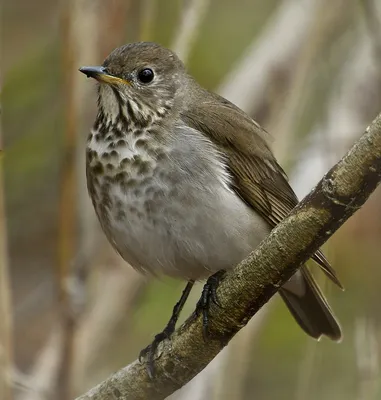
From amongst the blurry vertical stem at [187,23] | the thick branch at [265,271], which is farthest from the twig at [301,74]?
the thick branch at [265,271]

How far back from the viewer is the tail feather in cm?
538

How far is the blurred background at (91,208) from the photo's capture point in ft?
16.9

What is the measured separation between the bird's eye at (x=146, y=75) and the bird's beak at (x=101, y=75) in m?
0.11

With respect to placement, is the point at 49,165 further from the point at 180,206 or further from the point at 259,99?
the point at 180,206

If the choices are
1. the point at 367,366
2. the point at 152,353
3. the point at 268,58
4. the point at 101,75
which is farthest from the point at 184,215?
the point at 268,58

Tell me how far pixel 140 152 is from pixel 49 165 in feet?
6.79

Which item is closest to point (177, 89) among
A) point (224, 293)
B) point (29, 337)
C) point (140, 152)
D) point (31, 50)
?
point (140, 152)

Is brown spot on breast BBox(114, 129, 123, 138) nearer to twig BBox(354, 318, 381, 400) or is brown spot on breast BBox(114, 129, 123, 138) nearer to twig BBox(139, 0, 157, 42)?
twig BBox(139, 0, 157, 42)

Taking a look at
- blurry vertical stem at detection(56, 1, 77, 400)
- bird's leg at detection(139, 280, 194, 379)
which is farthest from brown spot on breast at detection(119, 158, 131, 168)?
bird's leg at detection(139, 280, 194, 379)

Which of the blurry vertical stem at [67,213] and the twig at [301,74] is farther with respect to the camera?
the twig at [301,74]

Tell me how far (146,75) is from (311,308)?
4.83 feet

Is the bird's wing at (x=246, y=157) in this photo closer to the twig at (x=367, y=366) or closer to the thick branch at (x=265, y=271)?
the twig at (x=367, y=366)

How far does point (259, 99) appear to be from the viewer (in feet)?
21.0

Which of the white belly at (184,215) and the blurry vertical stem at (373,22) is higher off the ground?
the blurry vertical stem at (373,22)
